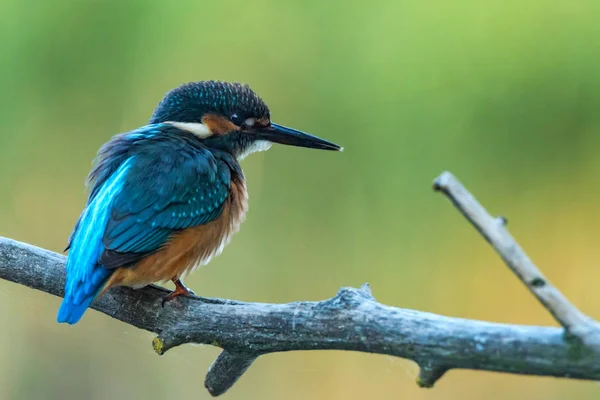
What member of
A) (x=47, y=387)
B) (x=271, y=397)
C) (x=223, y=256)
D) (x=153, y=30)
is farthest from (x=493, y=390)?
(x=153, y=30)

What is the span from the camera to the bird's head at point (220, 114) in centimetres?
199

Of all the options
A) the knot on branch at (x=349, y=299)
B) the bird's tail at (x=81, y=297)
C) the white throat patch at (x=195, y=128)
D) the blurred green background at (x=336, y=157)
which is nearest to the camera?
the knot on branch at (x=349, y=299)

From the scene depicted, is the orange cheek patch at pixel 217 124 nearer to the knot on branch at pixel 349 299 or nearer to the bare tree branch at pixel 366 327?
the bare tree branch at pixel 366 327

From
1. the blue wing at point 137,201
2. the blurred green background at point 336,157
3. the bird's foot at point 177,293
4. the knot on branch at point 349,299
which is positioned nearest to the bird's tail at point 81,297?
the blue wing at point 137,201

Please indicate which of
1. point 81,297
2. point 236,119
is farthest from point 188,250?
point 236,119

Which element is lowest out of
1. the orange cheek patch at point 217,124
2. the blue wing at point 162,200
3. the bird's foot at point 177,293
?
the bird's foot at point 177,293

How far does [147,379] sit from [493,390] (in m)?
1.50

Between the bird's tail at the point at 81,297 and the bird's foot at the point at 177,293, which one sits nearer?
the bird's tail at the point at 81,297

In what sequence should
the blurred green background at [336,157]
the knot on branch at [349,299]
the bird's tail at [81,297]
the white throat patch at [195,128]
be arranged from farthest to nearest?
the blurred green background at [336,157]
the white throat patch at [195,128]
the bird's tail at [81,297]
the knot on branch at [349,299]

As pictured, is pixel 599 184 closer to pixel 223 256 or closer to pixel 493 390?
pixel 493 390

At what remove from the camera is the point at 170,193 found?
1696 millimetres

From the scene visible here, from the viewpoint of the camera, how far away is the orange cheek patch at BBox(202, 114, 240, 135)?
1998mm

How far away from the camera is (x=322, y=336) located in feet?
3.97

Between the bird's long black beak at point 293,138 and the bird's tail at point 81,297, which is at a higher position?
the bird's long black beak at point 293,138
